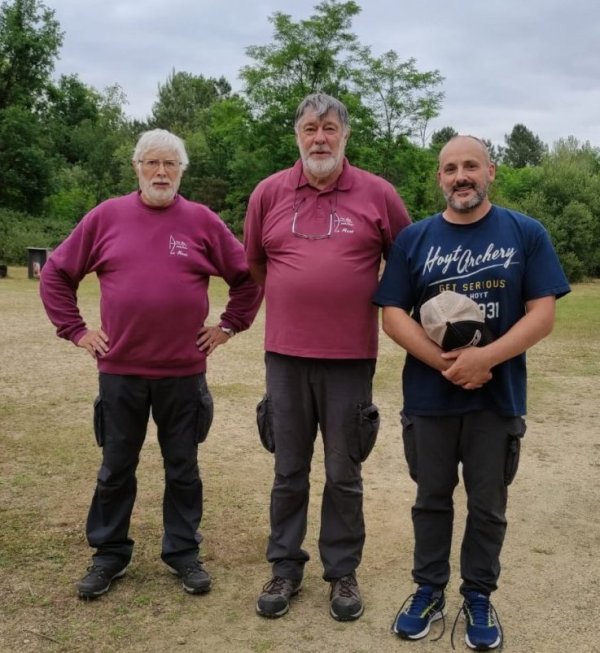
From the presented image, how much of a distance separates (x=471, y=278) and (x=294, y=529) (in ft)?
4.57

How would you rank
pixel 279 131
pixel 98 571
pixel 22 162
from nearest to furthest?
pixel 98 571, pixel 279 131, pixel 22 162

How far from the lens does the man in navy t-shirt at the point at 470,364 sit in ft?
9.71

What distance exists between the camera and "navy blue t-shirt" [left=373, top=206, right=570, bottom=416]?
296cm

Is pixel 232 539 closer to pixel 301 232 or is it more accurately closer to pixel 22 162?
pixel 301 232

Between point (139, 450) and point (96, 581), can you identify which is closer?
point (96, 581)

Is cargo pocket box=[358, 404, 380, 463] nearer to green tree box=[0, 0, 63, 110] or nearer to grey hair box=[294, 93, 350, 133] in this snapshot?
grey hair box=[294, 93, 350, 133]

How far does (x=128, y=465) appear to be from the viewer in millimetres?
3482

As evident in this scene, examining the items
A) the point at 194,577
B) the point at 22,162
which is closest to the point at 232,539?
the point at 194,577

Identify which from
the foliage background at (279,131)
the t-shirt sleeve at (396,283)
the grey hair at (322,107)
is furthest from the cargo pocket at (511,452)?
the foliage background at (279,131)

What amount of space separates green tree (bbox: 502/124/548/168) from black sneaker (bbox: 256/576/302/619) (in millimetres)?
87966

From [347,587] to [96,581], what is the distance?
113 centimetres

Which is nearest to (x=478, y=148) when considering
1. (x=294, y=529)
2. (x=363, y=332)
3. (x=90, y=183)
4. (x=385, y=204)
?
(x=385, y=204)

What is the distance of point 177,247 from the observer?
339 centimetres

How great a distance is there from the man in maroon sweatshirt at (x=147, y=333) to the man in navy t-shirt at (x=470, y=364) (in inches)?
35.6
